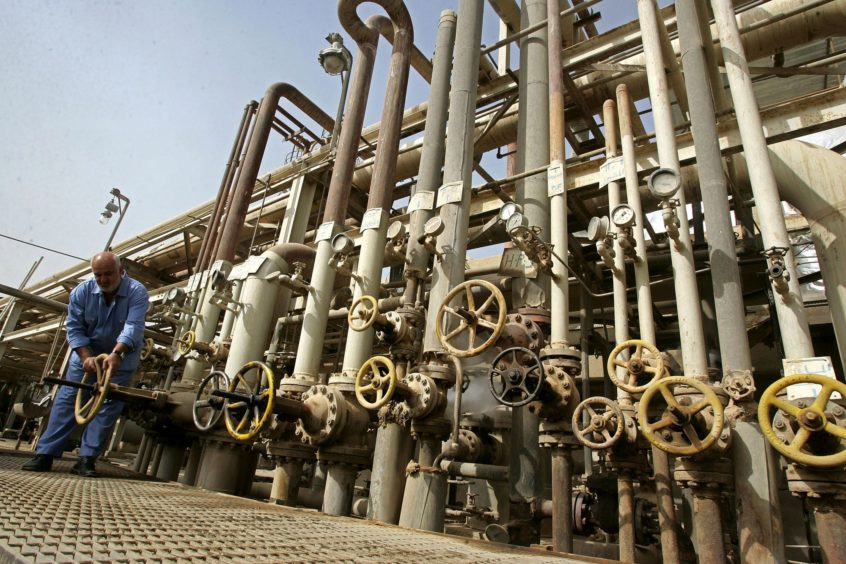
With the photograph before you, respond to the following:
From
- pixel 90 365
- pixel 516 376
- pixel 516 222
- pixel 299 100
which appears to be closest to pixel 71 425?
pixel 90 365

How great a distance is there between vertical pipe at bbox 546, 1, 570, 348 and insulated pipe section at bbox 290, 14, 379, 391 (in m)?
1.79

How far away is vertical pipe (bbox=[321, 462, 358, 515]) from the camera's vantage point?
3033 mm

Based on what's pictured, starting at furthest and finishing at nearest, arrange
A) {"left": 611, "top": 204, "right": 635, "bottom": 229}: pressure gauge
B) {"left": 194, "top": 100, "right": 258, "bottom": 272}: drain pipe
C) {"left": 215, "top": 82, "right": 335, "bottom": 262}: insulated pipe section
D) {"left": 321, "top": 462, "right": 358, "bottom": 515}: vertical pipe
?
1. {"left": 194, "top": 100, "right": 258, "bottom": 272}: drain pipe
2. {"left": 215, "top": 82, "right": 335, "bottom": 262}: insulated pipe section
3. {"left": 321, "top": 462, "right": 358, "bottom": 515}: vertical pipe
4. {"left": 611, "top": 204, "right": 635, "bottom": 229}: pressure gauge

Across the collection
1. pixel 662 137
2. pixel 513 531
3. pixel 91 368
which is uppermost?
pixel 662 137

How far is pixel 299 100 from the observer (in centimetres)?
674

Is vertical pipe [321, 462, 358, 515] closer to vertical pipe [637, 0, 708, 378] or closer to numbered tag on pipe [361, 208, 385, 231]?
numbered tag on pipe [361, 208, 385, 231]

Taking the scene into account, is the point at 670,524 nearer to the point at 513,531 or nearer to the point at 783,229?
the point at 513,531

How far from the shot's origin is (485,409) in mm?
3516

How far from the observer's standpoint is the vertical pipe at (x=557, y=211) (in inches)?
114

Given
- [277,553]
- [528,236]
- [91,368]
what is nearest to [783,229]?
[528,236]

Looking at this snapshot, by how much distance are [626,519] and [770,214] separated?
64.8 inches

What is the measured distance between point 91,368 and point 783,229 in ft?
12.9

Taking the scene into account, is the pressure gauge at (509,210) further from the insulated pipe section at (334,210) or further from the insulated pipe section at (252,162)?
the insulated pipe section at (252,162)

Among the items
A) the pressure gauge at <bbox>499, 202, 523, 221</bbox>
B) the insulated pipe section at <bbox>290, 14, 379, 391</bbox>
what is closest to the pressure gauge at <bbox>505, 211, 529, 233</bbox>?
the pressure gauge at <bbox>499, 202, 523, 221</bbox>
